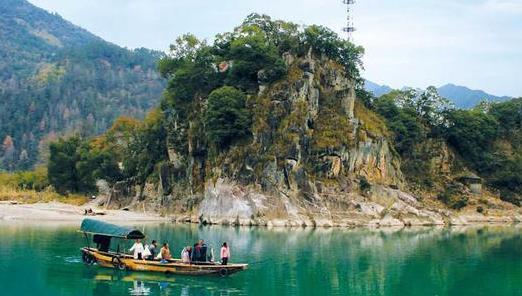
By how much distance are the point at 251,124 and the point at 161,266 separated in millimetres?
52488

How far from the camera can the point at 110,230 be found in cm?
4409

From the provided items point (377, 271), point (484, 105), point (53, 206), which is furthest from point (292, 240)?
point (484, 105)

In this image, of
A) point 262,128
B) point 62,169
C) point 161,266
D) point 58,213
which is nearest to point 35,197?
point 62,169

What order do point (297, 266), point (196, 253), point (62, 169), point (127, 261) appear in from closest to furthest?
point (196, 253), point (127, 261), point (297, 266), point (62, 169)

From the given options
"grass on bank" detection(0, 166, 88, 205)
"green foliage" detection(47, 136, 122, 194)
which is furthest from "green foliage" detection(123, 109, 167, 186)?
"grass on bank" detection(0, 166, 88, 205)

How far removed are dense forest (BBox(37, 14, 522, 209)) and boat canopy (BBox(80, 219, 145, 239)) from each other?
46.0m

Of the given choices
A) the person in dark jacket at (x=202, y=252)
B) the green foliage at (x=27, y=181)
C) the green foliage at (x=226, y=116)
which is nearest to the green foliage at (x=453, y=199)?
the green foliage at (x=226, y=116)

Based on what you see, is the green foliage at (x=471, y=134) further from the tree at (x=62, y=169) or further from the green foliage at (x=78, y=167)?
the tree at (x=62, y=169)

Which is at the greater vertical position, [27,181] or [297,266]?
[27,181]

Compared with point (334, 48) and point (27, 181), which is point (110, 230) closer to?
point (334, 48)

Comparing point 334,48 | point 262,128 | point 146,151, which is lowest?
point 146,151

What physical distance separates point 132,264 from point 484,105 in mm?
99326

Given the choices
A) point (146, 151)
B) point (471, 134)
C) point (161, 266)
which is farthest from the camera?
point (471, 134)

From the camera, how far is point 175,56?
108 metres
